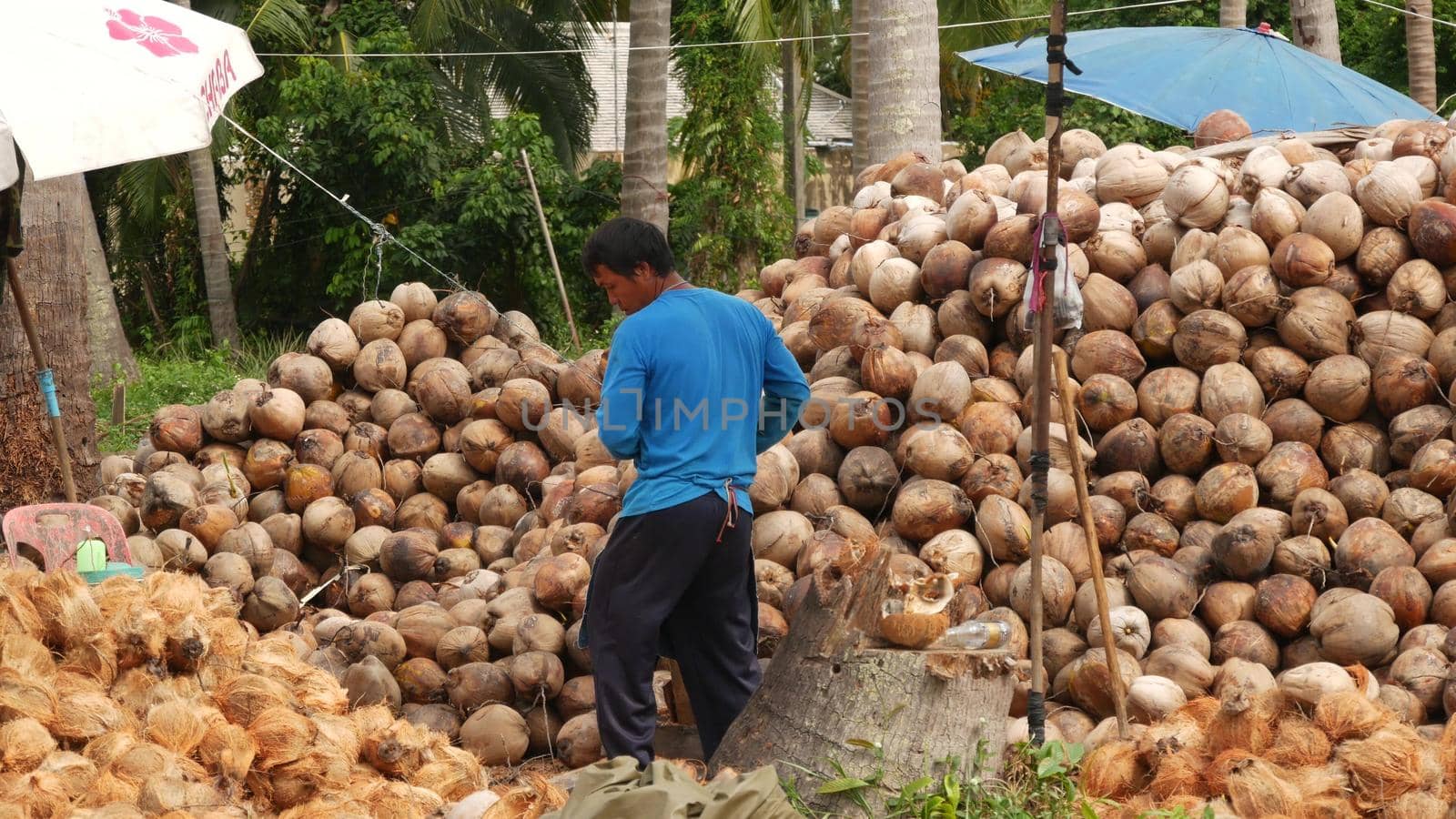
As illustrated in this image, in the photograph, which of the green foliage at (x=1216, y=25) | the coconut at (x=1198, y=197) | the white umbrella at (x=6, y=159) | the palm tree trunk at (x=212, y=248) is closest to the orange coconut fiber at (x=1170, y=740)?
the coconut at (x=1198, y=197)

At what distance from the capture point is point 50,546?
16.4 ft

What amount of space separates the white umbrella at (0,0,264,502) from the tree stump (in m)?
2.56

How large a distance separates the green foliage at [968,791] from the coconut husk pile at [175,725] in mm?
1205

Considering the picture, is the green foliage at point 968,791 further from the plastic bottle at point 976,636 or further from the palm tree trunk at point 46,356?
the palm tree trunk at point 46,356

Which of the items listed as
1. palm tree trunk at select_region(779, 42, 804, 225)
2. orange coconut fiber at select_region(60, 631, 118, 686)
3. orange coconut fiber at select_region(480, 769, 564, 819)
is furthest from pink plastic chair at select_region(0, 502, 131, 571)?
palm tree trunk at select_region(779, 42, 804, 225)

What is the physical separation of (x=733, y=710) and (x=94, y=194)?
54.1ft

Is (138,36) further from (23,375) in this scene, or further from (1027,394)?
(1027,394)

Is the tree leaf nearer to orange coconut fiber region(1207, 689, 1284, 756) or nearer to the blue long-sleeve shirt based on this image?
the blue long-sleeve shirt

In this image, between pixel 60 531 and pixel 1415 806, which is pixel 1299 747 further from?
pixel 60 531

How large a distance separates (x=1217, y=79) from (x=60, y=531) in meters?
7.38

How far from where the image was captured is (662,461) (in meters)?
3.82

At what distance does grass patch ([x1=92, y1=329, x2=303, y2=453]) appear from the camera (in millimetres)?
9859

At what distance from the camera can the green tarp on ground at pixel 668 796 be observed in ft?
9.90

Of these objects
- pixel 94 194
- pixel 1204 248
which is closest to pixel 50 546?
pixel 1204 248
